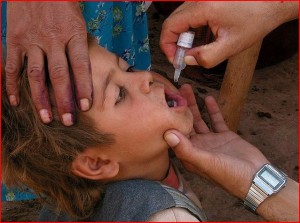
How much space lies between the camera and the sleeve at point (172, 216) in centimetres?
128

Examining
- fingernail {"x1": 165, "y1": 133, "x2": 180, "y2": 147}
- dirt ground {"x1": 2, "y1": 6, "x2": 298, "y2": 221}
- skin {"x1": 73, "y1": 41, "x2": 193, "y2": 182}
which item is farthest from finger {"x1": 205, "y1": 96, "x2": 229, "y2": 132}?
dirt ground {"x1": 2, "y1": 6, "x2": 298, "y2": 221}

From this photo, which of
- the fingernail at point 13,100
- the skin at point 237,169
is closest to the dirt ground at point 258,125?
the skin at point 237,169

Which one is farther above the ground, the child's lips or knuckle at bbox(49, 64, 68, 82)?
knuckle at bbox(49, 64, 68, 82)

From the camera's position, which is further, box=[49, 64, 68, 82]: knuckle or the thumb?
the thumb

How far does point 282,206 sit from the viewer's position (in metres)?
1.44

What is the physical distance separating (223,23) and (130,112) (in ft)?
1.21

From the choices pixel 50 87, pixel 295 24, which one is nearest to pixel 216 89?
pixel 295 24

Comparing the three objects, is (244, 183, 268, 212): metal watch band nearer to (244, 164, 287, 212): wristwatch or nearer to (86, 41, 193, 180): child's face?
(244, 164, 287, 212): wristwatch

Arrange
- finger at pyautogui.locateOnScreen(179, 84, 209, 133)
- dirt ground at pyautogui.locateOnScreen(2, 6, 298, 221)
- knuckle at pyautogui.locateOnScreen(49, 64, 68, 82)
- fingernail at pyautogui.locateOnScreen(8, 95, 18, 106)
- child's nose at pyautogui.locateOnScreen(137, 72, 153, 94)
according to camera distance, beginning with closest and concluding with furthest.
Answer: knuckle at pyautogui.locateOnScreen(49, 64, 68, 82) < fingernail at pyautogui.locateOnScreen(8, 95, 18, 106) < child's nose at pyautogui.locateOnScreen(137, 72, 153, 94) < finger at pyautogui.locateOnScreen(179, 84, 209, 133) < dirt ground at pyautogui.locateOnScreen(2, 6, 298, 221)

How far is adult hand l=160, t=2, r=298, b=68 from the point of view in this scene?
4.35 ft

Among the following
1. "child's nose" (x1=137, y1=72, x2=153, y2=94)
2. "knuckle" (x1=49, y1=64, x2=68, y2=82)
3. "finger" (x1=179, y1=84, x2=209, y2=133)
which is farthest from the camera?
"finger" (x1=179, y1=84, x2=209, y2=133)

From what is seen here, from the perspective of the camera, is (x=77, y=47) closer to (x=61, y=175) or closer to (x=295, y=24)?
(x=61, y=175)

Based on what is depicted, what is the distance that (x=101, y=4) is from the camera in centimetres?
171

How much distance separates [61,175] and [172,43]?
1.74ft
